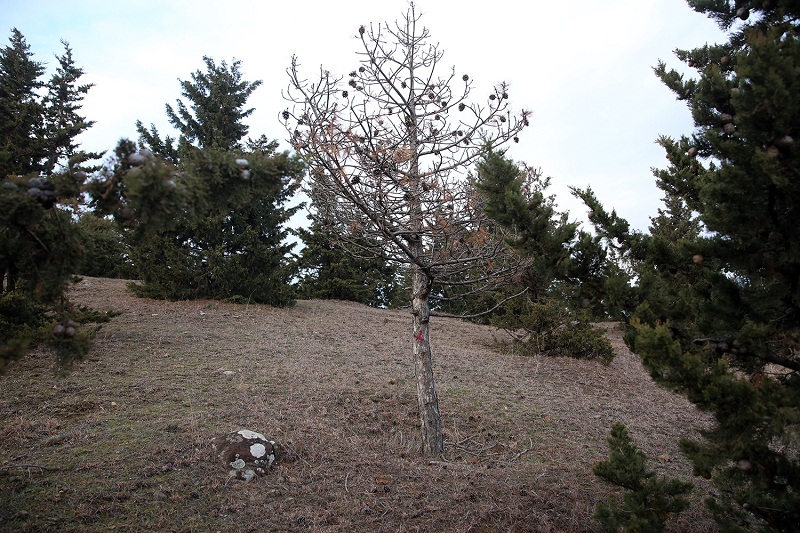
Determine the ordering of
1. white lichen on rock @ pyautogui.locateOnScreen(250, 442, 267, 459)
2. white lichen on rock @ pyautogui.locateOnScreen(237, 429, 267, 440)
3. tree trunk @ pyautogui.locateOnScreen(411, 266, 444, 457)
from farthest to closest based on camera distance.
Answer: tree trunk @ pyautogui.locateOnScreen(411, 266, 444, 457) < white lichen on rock @ pyautogui.locateOnScreen(237, 429, 267, 440) < white lichen on rock @ pyautogui.locateOnScreen(250, 442, 267, 459)

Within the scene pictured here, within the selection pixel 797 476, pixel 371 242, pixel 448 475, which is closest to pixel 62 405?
pixel 371 242

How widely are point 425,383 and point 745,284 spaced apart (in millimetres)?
2984

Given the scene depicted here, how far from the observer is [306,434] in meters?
5.26

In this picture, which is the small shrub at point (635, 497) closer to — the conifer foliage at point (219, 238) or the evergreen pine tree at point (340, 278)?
the conifer foliage at point (219, 238)

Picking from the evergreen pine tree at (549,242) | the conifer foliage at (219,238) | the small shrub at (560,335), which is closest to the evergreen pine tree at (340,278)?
the conifer foliage at (219,238)

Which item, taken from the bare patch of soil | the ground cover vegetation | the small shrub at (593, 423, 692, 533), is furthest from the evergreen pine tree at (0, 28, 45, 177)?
the small shrub at (593, 423, 692, 533)

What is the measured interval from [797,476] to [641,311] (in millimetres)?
1038

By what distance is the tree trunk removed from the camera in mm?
5133

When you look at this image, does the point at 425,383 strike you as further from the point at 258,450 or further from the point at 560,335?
the point at 560,335

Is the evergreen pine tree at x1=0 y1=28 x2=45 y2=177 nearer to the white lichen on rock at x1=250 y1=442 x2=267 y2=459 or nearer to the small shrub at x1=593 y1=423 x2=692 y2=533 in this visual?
the white lichen on rock at x1=250 y1=442 x2=267 y2=459

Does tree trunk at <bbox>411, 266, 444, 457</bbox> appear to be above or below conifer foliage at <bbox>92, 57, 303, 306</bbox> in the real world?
below

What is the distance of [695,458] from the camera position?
2.55m

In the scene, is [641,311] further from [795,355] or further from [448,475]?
[448,475]

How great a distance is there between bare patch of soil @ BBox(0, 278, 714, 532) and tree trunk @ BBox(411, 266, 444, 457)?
0.23 m
